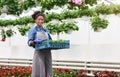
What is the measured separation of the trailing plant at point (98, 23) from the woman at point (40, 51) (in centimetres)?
340

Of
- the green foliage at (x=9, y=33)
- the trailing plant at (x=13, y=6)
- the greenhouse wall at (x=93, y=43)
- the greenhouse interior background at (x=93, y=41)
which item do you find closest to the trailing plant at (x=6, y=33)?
the green foliage at (x=9, y=33)

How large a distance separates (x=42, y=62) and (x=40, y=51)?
180 mm

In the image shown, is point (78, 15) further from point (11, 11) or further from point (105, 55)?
point (11, 11)

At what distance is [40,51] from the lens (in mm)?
6766

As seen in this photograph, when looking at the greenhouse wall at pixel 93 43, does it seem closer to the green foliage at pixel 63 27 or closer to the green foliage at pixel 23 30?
the green foliage at pixel 63 27

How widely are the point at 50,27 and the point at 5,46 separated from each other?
7.23 feet

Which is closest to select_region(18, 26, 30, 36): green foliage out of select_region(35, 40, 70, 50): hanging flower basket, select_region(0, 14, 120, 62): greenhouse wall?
select_region(0, 14, 120, 62): greenhouse wall

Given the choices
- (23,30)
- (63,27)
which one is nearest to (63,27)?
(63,27)

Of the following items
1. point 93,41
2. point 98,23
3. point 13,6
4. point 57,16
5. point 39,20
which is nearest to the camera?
point 39,20

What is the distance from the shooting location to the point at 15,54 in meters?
12.4

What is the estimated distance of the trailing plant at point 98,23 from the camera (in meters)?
10.0

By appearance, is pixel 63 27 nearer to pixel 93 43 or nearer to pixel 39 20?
pixel 93 43

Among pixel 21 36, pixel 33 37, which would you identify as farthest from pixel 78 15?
pixel 33 37

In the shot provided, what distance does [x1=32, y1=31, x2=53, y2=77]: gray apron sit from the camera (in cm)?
676
